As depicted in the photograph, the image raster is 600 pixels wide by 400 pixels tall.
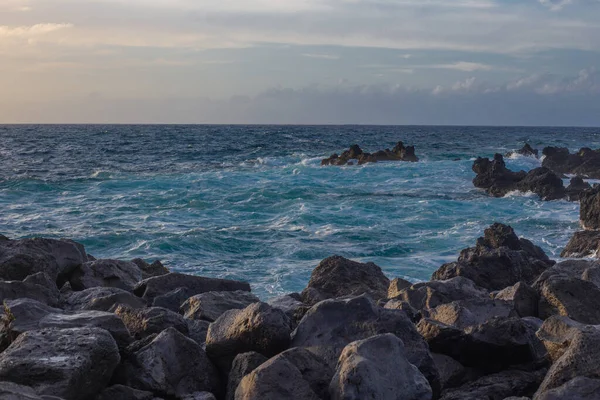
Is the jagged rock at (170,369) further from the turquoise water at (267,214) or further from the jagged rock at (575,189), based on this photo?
the jagged rock at (575,189)

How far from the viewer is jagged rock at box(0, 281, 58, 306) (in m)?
5.63

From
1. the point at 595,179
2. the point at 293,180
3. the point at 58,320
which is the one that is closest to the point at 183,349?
the point at 58,320

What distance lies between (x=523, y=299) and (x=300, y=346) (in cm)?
269

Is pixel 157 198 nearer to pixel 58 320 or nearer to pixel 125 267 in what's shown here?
pixel 125 267

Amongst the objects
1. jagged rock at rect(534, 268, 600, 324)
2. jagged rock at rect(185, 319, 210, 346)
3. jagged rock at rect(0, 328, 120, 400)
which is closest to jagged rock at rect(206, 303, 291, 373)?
jagged rock at rect(185, 319, 210, 346)

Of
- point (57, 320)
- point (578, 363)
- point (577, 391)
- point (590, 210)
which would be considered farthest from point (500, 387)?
point (590, 210)

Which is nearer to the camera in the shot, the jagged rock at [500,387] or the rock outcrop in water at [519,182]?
the jagged rock at [500,387]

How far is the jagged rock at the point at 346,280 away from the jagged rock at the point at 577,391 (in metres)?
4.30

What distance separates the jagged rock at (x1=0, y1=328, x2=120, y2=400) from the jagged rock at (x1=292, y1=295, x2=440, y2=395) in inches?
48.4

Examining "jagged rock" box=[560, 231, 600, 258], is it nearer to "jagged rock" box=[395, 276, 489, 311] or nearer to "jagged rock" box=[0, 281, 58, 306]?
"jagged rock" box=[395, 276, 489, 311]

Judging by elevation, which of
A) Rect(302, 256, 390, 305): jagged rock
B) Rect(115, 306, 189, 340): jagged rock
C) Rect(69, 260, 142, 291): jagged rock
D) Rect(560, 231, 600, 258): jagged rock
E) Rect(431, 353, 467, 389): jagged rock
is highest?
Rect(115, 306, 189, 340): jagged rock

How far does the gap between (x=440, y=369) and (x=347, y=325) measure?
0.69 metres

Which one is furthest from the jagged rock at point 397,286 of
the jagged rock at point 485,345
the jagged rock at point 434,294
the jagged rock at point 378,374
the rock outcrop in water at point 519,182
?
the rock outcrop in water at point 519,182

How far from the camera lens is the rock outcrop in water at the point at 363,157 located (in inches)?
1460
